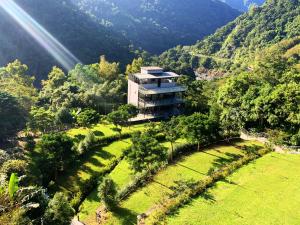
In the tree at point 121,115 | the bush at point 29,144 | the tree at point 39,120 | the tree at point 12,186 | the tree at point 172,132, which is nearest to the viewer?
the tree at point 12,186

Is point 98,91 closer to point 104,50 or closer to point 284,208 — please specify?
point 284,208

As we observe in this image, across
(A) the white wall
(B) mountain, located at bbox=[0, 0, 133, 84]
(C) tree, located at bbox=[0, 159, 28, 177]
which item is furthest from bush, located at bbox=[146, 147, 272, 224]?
(B) mountain, located at bbox=[0, 0, 133, 84]

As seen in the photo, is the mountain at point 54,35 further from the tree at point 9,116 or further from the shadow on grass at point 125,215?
the shadow on grass at point 125,215

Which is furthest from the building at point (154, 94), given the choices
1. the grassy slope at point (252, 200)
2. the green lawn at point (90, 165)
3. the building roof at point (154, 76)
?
the grassy slope at point (252, 200)

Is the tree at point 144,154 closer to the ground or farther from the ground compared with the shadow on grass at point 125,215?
farther from the ground

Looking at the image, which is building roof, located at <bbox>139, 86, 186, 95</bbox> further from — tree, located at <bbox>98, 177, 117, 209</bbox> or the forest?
tree, located at <bbox>98, 177, 117, 209</bbox>

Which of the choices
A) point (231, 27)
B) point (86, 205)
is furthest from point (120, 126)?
point (231, 27)
